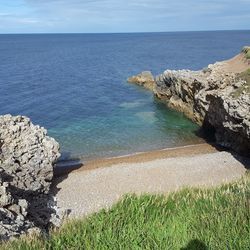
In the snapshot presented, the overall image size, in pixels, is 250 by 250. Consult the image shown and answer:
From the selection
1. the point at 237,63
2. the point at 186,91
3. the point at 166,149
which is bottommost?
the point at 166,149

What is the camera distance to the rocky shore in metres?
30.3

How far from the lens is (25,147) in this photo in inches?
931

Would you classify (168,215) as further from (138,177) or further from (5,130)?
(138,177)

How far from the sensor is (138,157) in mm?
33250

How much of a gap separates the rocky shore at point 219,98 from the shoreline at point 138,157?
1867 mm

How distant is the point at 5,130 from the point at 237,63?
26.8 meters

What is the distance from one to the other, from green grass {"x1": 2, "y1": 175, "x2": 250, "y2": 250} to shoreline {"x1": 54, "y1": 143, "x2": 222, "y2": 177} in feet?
63.1

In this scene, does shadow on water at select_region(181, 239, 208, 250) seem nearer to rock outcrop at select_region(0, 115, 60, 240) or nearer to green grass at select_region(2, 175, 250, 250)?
green grass at select_region(2, 175, 250, 250)

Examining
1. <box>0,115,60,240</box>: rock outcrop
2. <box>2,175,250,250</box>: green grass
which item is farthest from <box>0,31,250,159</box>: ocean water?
<box>2,175,250,250</box>: green grass

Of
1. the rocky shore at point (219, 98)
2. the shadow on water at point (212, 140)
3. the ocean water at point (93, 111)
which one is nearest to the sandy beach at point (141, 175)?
the shadow on water at point (212, 140)

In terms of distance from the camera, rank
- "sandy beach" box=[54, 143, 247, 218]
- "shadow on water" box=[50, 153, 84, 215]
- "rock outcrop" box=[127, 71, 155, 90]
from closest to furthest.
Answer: "sandy beach" box=[54, 143, 247, 218] < "shadow on water" box=[50, 153, 84, 215] < "rock outcrop" box=[127, 71, 155, 90]

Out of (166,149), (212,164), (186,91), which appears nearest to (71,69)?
(186,91)

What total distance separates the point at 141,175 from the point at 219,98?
1034 centimetres

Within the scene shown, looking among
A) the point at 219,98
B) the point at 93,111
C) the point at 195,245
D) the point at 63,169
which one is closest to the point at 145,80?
the point at 93,111
